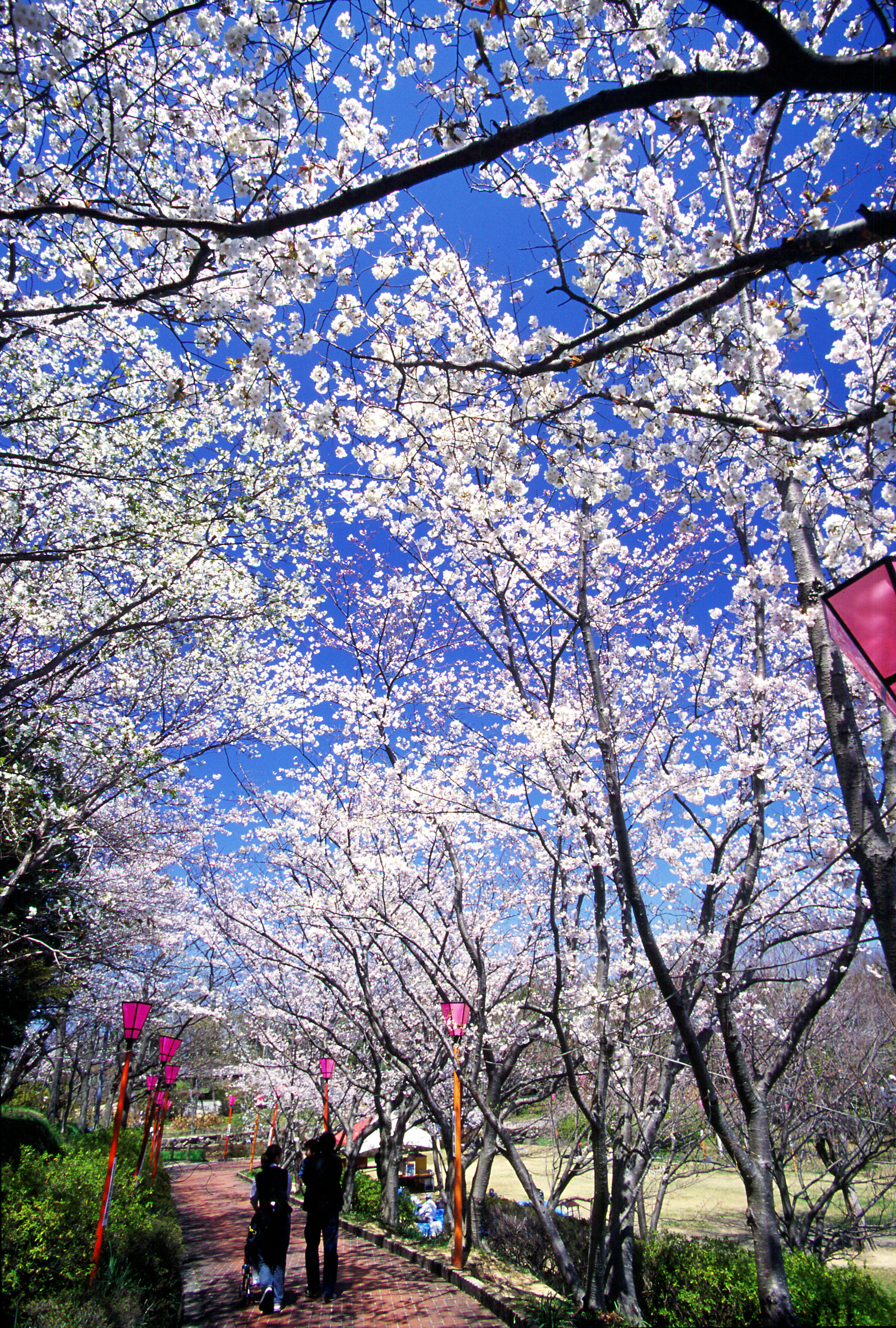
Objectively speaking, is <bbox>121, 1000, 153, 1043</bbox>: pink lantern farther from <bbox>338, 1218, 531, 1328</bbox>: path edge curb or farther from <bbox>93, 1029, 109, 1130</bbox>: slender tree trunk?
<bbox>93, 1029, 109, 1130</bbox>: slender tree trunk

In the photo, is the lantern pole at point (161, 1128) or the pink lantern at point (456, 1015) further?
the lantern pole at point (161, 1128)

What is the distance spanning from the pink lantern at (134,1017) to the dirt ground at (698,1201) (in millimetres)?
5638

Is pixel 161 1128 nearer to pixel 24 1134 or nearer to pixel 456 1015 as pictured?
pixel 24 1134

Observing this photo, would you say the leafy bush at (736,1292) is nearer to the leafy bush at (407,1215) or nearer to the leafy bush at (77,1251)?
the leafy bush at (77,1251)

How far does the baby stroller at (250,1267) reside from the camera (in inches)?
236

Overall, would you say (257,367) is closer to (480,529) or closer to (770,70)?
(770,70)

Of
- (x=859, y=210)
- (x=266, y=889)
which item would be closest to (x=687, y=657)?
(x=859, y=210)

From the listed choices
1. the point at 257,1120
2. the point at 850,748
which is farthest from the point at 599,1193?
the point at 257,1120

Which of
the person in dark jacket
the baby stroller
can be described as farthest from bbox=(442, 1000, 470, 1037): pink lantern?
the baby stroller

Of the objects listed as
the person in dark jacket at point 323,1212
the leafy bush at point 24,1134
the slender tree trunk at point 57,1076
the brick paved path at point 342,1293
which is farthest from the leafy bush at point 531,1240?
the slender tree trunk at point 57,1076

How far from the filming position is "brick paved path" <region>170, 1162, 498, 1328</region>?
5.67m

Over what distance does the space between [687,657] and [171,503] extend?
4.65m

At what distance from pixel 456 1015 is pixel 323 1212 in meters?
2.11

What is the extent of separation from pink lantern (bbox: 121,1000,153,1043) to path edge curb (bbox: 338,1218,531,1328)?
4124 millimetres
